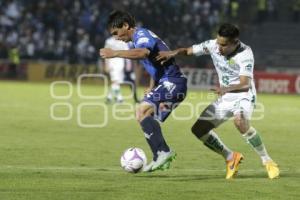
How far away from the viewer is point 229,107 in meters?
10.4

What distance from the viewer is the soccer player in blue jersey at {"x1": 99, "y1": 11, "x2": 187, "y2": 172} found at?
10.3m

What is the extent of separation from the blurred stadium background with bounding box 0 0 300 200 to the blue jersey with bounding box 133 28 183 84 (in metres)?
1.19

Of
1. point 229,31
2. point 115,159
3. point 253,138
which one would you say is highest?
point 229,31

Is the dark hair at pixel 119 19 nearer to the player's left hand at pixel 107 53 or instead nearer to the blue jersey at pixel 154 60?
the blue jersey at pixel 154 60

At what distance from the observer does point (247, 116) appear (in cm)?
1021

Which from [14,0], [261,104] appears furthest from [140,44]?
[14,0]

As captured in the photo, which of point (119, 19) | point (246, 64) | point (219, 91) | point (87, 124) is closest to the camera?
point (219, 91)

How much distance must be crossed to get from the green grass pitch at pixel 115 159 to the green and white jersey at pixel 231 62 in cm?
117

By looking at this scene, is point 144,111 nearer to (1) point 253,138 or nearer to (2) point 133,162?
(2) point 133,162

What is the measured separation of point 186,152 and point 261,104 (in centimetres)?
1252

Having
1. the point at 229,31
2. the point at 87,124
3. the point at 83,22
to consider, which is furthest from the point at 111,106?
the point at 83,22

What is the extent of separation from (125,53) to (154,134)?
1.06 metres

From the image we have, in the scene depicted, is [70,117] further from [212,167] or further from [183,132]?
[212,167]

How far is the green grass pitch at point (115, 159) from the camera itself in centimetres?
892
